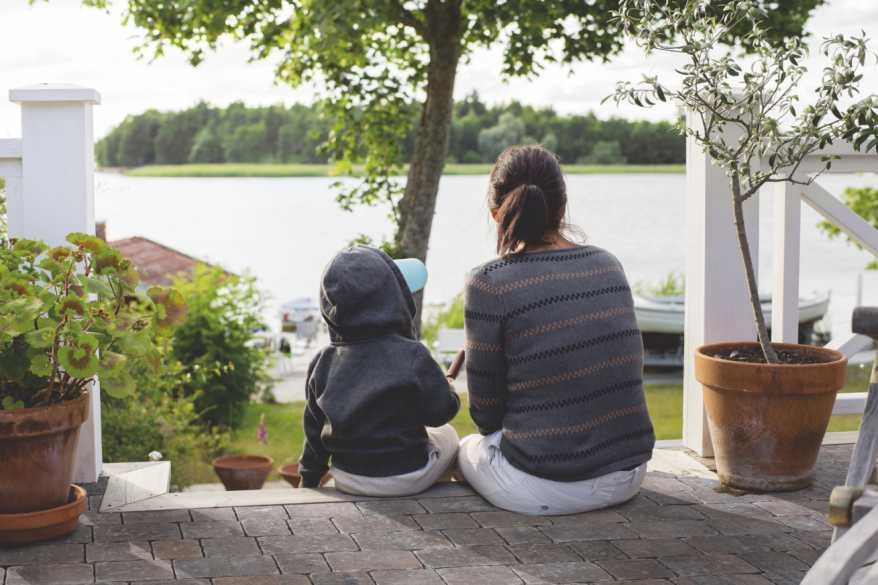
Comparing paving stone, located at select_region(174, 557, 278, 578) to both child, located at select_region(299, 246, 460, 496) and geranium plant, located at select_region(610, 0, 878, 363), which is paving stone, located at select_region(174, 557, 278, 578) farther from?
geranium plant, located at select_region(610, 0, 878, 363)

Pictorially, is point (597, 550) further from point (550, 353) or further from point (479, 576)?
point (550, 353)

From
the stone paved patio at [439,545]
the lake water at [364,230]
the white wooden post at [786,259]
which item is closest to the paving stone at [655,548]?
the stone paved patio at [439,545]

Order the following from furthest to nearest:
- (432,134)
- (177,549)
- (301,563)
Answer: (432,134)
(177,549)
(301,563)

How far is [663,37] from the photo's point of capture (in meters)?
3.30

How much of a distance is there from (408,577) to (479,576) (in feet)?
0.56

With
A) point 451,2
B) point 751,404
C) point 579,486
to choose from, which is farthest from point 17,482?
point 451,2

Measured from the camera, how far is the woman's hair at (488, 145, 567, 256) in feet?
9.62

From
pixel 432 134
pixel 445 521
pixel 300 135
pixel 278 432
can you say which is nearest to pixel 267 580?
pixel 445 521

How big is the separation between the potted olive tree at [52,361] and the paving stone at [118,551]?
133mm

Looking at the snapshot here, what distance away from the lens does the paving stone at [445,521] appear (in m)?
2.91

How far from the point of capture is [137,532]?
2.87 m

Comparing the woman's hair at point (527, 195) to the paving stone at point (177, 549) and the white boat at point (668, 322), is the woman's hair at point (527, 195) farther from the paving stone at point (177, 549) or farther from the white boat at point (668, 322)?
the white boat at point (668, 322)

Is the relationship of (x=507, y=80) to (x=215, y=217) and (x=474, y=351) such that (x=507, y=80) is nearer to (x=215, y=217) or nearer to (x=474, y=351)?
(x=474, y=351)

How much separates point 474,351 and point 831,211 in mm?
1487
